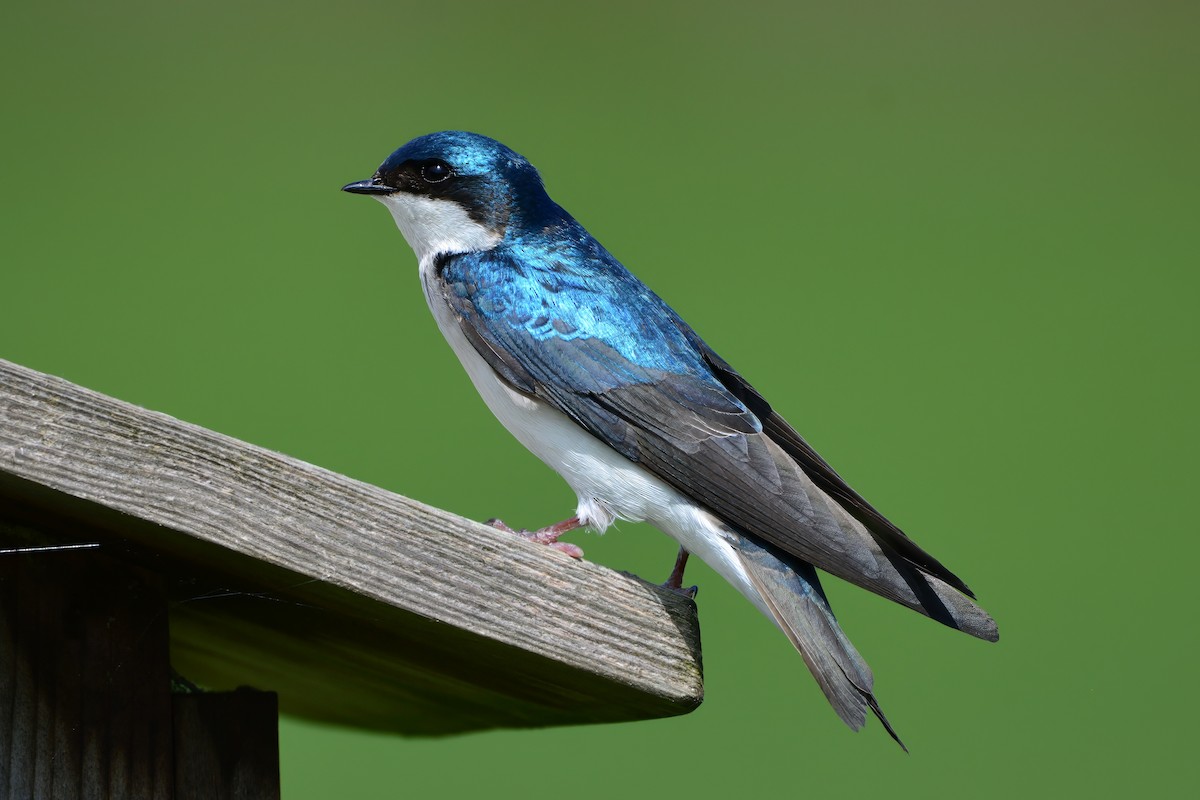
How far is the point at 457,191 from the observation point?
2.26 meters

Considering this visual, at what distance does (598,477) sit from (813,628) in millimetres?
384

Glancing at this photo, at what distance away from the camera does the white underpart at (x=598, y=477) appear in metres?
1.79

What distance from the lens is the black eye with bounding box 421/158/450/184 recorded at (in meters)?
2.27

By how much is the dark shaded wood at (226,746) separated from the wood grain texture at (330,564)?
0.11 meters

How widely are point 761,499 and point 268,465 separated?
736 mm

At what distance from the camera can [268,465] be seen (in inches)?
46.6

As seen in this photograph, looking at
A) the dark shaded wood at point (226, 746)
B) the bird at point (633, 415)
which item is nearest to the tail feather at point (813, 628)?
the bird at point (633, 415)

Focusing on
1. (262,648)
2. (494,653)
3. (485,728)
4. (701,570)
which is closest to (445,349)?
(701,570)

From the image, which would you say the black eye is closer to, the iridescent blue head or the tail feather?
the iridescent blue head

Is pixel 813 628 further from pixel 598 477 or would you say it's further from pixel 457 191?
pixel 457 191

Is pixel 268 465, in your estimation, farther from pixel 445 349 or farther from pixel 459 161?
pixel 445 349

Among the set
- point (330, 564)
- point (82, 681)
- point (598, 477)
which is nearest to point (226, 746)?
A: point (82, 681)

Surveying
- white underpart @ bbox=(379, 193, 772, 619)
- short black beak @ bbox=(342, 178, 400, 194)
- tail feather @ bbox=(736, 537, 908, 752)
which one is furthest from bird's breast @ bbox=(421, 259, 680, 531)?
short black beak @ bbox=(342, 178, 400, 194)

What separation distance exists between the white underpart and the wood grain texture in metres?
0.27
